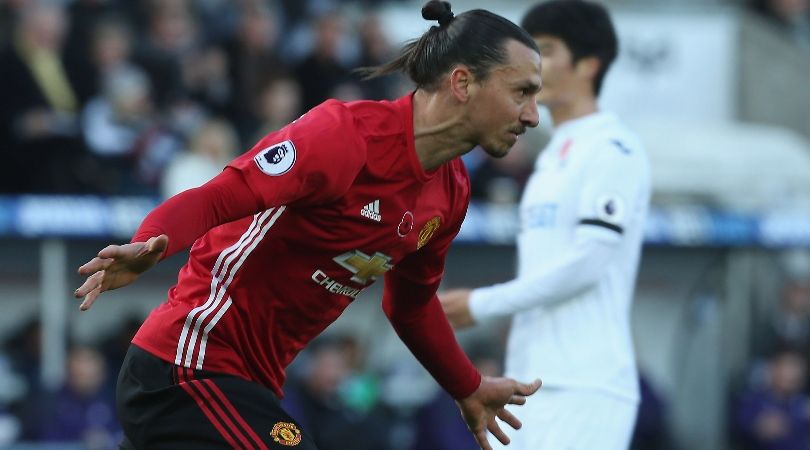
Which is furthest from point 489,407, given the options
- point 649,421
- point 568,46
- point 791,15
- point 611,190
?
point 791,15

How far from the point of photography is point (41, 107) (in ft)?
31.9

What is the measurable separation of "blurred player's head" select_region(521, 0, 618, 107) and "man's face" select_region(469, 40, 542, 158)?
1.19 metres

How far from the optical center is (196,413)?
4.27 metres

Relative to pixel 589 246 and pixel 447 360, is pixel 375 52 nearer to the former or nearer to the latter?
pixel 589 246

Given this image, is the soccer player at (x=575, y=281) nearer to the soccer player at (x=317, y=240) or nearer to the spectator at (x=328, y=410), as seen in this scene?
the soccer player at (x=317, y=240)

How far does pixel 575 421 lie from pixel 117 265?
86.7 inches

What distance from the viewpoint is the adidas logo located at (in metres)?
4.34

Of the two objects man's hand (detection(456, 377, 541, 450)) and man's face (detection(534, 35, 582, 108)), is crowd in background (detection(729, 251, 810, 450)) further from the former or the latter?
man's hand (detection(456, 377, 541, 450))

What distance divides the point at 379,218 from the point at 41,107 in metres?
5.87

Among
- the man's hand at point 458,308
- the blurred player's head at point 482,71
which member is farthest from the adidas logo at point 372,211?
the man's hand at point 458,308

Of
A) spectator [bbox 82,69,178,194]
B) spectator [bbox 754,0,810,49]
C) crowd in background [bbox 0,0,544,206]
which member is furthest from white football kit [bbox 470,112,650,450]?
spectator [bbox 754,0,810,49]

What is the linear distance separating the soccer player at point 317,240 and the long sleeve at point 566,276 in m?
0.81

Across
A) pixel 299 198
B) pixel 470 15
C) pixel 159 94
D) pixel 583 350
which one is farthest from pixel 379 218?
pixel 159 94

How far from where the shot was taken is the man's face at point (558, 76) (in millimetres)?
5688
